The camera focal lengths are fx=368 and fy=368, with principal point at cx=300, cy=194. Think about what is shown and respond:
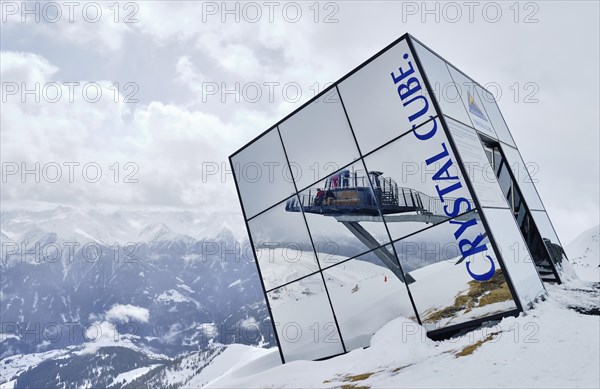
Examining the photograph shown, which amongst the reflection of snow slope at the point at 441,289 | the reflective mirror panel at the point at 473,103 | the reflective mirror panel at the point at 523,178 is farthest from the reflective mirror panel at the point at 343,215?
the reflective mirror panel at the point at 523,178

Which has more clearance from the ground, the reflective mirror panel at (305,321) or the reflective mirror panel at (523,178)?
the reflective mirror panel at (523,178)

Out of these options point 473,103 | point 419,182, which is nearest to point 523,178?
point 473,103

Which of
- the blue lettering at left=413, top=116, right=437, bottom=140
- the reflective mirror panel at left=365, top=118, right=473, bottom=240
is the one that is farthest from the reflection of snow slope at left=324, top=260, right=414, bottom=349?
the blue lettering at left=413, top=116, right=437, bottom=140

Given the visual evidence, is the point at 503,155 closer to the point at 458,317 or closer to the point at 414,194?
the point at 414,194

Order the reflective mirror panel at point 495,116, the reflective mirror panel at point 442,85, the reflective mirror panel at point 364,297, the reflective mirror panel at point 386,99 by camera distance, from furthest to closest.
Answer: the reflective mirror panel at point 495,116 < the reflective mirror panel at point 442,85 < the reflective mirror panel at point 386,99 < the reflective mirror panel at point 364,297

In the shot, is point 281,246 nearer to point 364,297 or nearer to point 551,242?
point 364,297

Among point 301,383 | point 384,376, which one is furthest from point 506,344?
point 301,383

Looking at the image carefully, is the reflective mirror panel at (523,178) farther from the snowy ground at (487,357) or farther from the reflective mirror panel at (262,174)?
the reflective mirror panel at (262,174)
